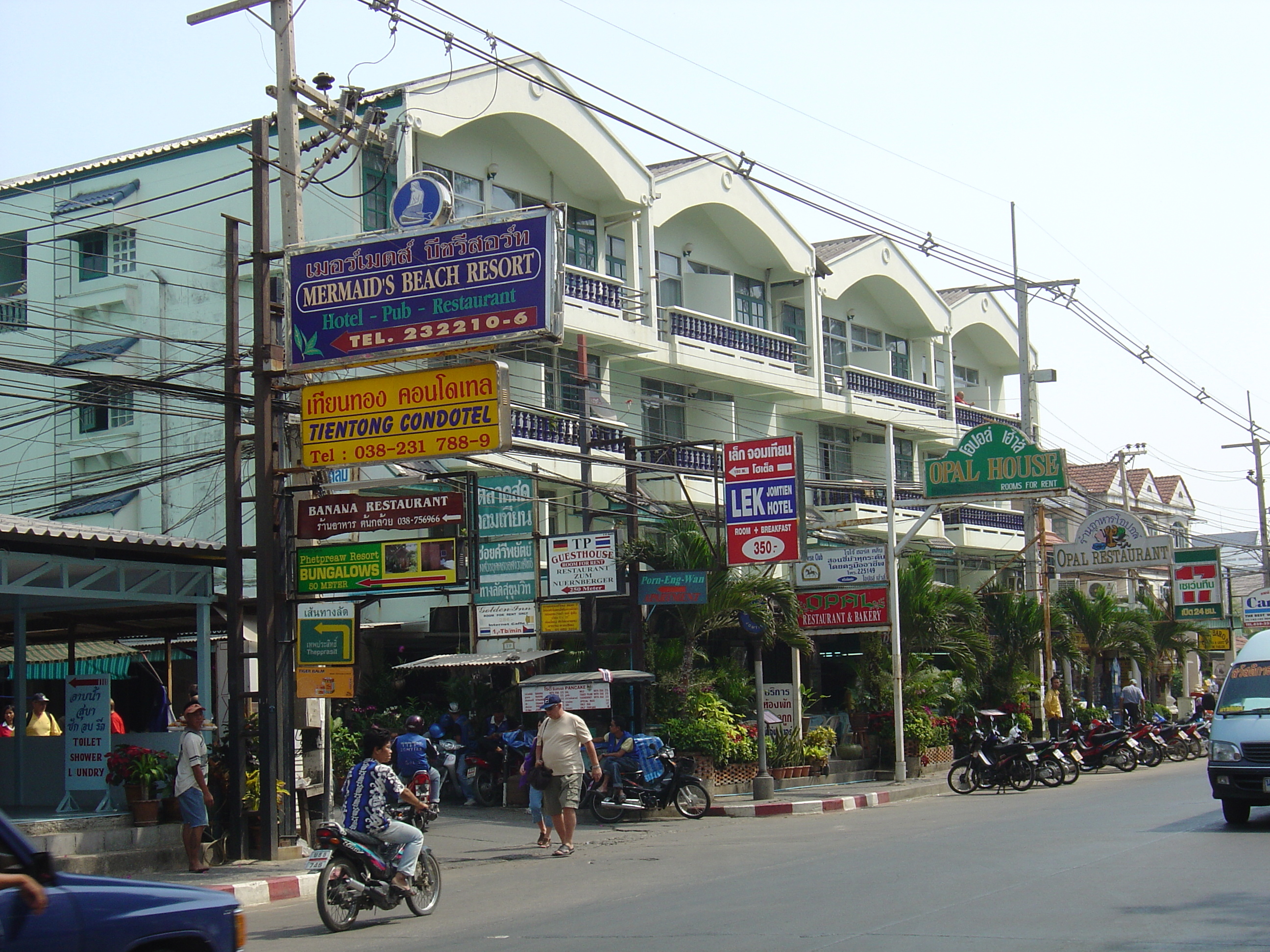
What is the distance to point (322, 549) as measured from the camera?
1478cm

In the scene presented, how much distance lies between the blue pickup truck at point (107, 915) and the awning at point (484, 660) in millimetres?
14993

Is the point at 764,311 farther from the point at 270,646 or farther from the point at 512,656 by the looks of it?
the point at 270,646

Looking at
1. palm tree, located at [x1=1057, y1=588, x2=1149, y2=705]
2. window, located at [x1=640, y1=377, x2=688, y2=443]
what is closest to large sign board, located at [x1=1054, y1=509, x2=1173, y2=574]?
palm tree, located at [x1=1057, y1=588, x2=1149, y2=705]

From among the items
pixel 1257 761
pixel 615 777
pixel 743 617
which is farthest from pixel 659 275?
pixel 1257 761

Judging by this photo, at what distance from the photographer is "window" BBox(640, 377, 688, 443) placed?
2931 cm

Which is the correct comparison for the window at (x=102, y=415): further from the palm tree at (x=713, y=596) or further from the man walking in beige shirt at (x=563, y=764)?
the man walking in beige shirt at (x=563, y=764)

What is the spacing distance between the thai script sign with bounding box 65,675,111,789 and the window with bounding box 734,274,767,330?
20855 mm

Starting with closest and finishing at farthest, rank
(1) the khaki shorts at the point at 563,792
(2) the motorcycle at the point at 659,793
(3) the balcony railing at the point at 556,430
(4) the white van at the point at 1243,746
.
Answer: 1. (4) the white van at the point at 1243,746
2. (1) the khaki shorts at the point at 563,792
3. (2) the motorcycle at the point at 659,793
4. (3) the balcony railing at the point at 556,430

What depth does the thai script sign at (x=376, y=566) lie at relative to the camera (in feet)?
47.9

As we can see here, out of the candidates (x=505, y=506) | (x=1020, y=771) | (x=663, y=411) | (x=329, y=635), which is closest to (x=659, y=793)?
(x=505, y=506)

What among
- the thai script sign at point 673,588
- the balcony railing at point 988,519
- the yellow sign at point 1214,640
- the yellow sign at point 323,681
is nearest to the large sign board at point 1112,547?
the balcony railing at point 988,519

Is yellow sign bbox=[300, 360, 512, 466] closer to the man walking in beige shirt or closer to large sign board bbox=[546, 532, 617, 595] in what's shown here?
the man walking in beige shirt

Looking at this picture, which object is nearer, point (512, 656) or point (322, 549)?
point (322, 549)

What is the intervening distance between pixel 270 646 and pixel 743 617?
343 inches
